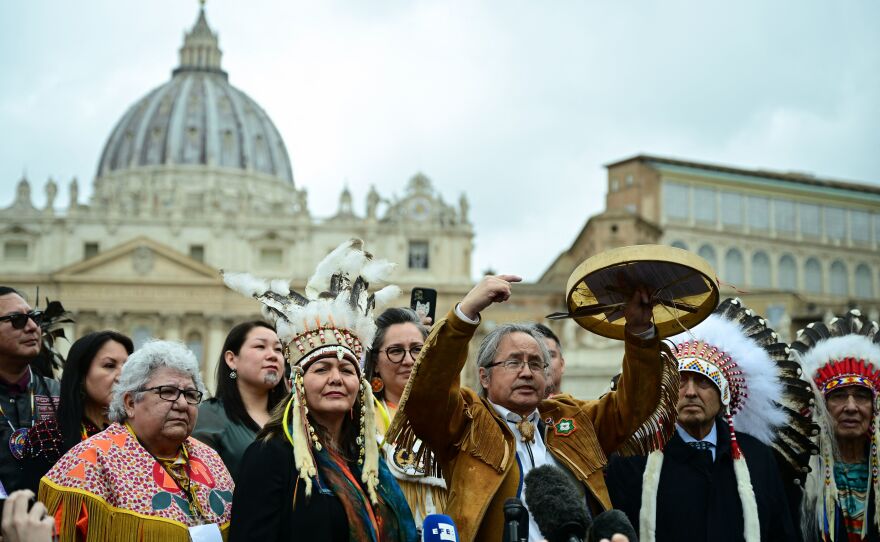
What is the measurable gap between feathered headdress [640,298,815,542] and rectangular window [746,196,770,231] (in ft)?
170

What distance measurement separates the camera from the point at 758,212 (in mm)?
56250

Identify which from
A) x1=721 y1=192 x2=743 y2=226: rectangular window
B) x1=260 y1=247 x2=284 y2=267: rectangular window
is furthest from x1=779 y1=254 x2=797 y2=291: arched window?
x1=260 y1=247 x2=284 y2=267: rectangular window

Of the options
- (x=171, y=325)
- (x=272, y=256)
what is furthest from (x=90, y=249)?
(x=272, y=256)

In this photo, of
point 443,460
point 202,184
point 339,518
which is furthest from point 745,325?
point 202,184

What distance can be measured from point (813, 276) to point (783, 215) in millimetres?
3608

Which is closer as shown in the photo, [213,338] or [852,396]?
[852,396]

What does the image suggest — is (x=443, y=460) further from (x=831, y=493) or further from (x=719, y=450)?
(x=831, y=493)

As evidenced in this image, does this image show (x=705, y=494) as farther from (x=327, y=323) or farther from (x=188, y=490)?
(x=188, y=490)

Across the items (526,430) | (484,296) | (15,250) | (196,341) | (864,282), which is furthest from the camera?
(864,282)

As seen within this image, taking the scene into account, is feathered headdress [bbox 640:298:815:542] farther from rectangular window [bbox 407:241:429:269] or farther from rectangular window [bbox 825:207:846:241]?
rectangular window [bbox 825:207:846:241]

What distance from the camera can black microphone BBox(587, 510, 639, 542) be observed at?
3475mm

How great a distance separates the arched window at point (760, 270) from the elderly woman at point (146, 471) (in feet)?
175

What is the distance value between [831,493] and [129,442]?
3.69 meters

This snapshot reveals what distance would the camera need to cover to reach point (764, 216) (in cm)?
5647
